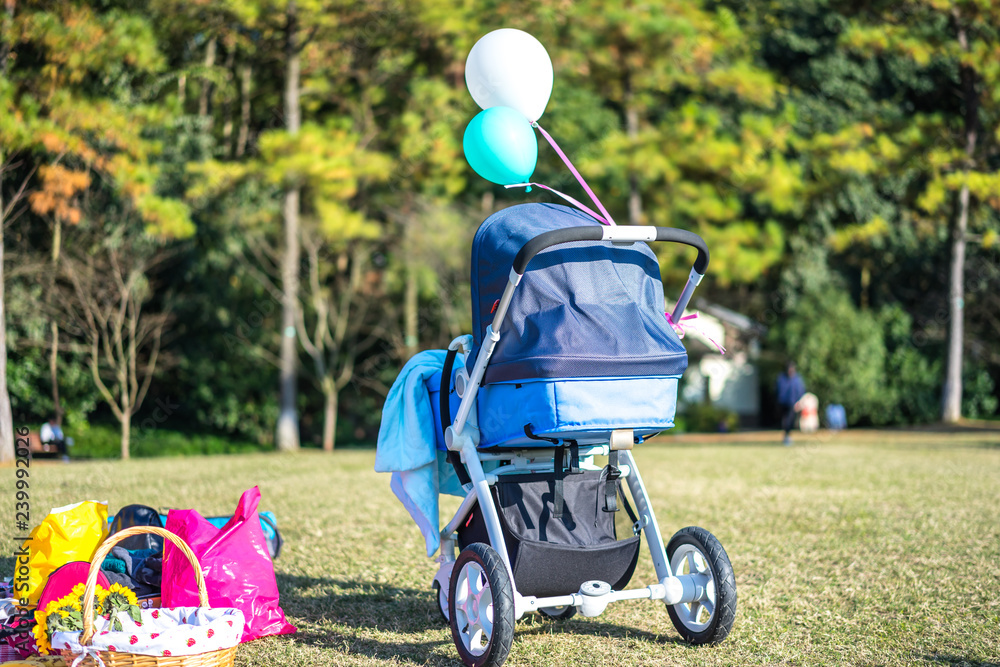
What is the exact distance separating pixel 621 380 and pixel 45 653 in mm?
2539

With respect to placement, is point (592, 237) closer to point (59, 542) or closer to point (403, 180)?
point (59, 542)

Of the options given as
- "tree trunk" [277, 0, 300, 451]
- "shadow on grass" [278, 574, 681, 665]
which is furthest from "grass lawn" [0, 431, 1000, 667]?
"tree trunk" [277, 0, 300, 451]

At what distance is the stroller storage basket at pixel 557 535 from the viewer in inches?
145

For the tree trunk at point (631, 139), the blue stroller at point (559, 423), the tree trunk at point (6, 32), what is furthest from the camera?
the tree trunk at point (631, 139)

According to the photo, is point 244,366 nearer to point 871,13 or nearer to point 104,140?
point 104,140

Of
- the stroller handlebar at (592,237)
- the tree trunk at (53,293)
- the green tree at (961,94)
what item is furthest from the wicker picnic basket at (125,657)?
the green tree at (961,94)

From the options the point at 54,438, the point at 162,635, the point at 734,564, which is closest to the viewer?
the point at 162,635

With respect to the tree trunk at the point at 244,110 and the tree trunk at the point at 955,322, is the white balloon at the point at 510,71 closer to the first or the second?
the tree trunk at the point at 244,110

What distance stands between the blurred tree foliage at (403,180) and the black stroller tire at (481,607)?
46.0 feet

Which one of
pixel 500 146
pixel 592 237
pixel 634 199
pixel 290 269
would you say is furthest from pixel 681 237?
pixel 634 199

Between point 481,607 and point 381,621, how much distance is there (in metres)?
1.00

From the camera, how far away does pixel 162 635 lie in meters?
3.05

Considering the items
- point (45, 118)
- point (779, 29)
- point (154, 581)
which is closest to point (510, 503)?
point (154, 581)

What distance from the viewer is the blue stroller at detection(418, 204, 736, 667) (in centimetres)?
344
